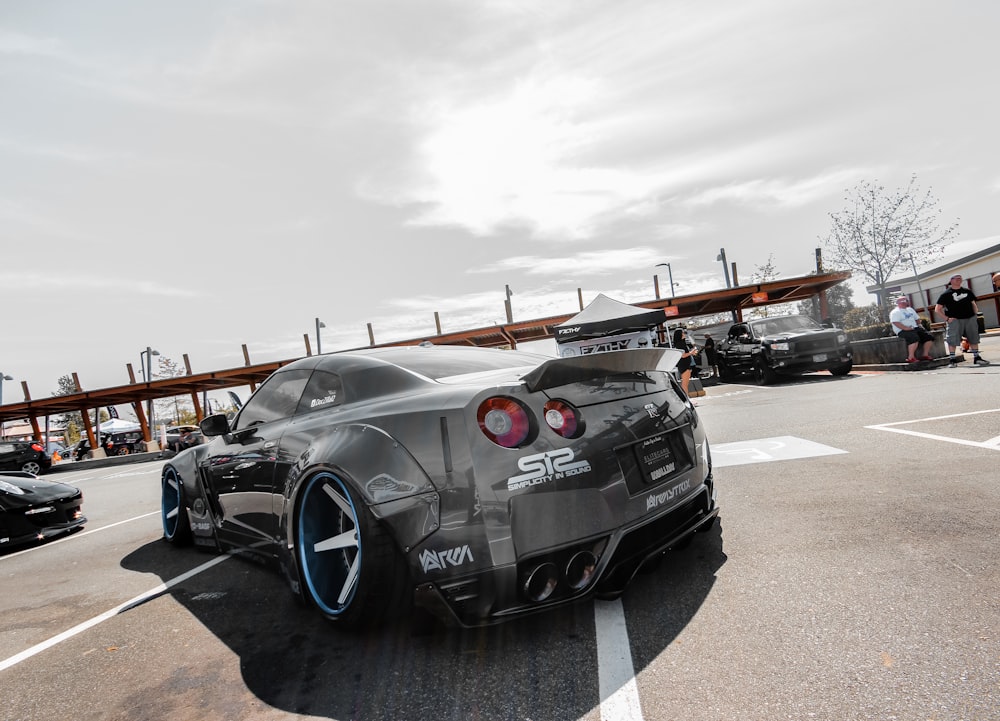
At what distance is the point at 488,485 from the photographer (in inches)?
93.8

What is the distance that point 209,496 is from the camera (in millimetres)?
4402

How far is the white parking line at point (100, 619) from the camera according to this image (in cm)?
307

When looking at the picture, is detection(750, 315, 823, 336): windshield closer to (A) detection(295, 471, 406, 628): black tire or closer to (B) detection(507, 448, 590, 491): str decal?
(B) detection(507, 448, 590, 491): str decal

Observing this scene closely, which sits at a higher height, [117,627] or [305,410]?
[305,410]

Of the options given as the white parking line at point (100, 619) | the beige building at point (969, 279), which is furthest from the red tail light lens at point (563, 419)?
the beige building at point (969, 279)

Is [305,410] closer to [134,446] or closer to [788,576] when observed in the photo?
[788,576]

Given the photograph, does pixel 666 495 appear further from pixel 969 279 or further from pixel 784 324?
pixel 969 279

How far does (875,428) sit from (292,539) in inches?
231

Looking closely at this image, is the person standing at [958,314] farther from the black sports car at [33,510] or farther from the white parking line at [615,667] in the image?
the black sports car at [33,510]

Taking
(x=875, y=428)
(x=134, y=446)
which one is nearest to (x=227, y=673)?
(x=875, y=428)

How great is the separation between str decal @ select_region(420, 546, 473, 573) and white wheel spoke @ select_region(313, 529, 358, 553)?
1.45ft

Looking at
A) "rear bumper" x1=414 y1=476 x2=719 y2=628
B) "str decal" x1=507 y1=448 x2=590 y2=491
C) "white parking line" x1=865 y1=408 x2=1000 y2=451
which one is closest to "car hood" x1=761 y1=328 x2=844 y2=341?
"white parking line" x1=865 y1=408 x2=1000 y2=451

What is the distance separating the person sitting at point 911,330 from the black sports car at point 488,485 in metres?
11.6

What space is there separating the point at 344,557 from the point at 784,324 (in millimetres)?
15364
